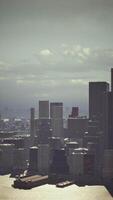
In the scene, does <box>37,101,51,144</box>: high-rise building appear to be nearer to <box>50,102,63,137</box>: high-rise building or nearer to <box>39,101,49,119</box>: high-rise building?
<box>39,101,49,119</box>: high-rise building

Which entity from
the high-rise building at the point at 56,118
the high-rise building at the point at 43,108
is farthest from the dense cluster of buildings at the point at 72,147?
the high-rise building at the point at 43,108

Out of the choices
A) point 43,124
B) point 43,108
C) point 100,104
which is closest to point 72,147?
point 100,104

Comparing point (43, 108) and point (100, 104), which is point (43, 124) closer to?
point (100, 104)

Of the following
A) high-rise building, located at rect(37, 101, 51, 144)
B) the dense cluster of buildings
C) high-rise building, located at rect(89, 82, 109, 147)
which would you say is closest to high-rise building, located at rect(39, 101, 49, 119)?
high-rise building, located at rect(37, 101, 51, 144)

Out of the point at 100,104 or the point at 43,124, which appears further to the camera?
the point at 43,124

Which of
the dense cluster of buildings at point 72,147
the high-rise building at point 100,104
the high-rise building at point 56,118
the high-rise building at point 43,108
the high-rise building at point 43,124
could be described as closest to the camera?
the dense cluster of buildings at point 72,147

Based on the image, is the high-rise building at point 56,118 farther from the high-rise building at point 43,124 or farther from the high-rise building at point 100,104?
the high-rise building at point 100,104

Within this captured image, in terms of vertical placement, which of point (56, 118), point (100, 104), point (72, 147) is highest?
point (100, 104)
